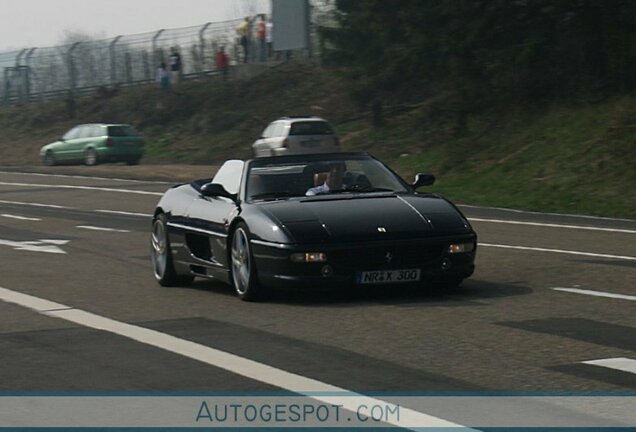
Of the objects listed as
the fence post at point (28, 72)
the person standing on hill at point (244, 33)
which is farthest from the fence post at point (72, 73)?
the person standing on hill at point (244, 33)

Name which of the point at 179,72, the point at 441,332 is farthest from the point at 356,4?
the point at 441,332

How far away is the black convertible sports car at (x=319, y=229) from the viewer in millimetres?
12047

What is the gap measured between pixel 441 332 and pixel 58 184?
29.3 metres

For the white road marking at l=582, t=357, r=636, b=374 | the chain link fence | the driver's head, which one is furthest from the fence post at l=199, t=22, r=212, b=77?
the white road marking at l=582, t=357, r=636, b=374

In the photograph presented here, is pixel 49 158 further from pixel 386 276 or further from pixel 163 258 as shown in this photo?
pixel 386 276

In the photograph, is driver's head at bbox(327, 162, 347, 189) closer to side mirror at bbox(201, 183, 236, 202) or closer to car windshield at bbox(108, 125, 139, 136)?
side mirror at bbox(201, 183, 236, 202)

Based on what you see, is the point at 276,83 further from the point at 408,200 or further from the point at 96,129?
the point at 408,200

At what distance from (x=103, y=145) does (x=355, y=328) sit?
122 feet

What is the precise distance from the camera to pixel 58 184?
38.4 metres

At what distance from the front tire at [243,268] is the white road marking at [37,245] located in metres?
6.50

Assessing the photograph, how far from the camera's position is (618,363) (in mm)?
8641

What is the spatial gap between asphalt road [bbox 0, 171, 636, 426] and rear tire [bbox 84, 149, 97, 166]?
2905cm

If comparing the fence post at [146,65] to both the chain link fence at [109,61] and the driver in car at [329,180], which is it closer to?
the chain link fence at [109,61]

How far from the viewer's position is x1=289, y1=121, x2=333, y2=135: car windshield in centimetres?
4003
